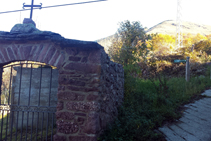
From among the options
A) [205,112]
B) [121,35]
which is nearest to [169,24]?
[121,35]

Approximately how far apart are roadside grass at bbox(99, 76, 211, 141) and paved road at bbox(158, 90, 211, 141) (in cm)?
22

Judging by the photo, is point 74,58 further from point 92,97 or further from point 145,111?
point 145,111

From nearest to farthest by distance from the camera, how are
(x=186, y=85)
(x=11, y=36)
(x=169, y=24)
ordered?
(x=11, y=36)
(x=186, y=85)
(x=169, y=24)

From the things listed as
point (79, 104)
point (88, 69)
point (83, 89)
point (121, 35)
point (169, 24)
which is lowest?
point (79, 104)

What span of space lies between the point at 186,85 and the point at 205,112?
2509mm

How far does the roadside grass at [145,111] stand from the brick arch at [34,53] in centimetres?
172

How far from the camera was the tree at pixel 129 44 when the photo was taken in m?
8.08

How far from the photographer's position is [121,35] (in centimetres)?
927

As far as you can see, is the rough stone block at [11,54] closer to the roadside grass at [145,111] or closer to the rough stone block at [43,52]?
the rough stone block at [43,52]

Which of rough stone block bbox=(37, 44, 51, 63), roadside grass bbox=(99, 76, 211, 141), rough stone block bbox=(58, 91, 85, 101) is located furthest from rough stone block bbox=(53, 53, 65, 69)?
roadside grass bbox=(99, 76, 211, 141)

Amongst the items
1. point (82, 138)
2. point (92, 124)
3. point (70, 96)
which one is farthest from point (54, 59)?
point (82, 138)

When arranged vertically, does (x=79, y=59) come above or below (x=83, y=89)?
above

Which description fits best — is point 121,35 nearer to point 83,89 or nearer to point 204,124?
point 204,124

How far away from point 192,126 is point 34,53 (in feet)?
13.5
